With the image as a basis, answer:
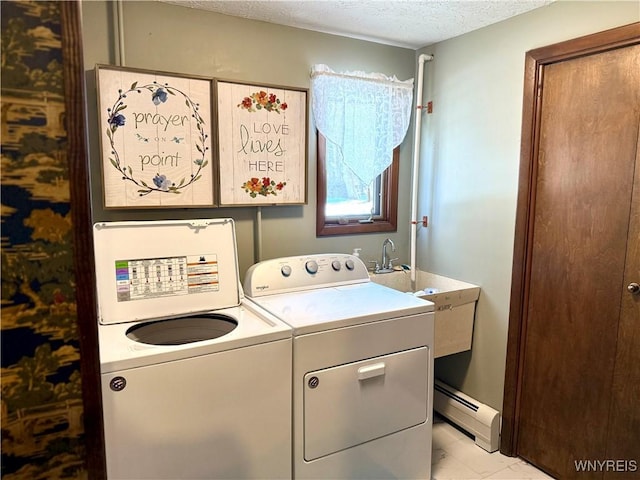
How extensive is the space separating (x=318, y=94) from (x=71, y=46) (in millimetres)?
2008

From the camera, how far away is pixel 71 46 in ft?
2.03

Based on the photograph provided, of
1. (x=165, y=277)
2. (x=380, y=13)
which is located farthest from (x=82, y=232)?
(x=380, y=13)

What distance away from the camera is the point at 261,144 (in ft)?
7.80

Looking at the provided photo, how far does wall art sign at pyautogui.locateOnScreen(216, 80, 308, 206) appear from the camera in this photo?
7.49ft

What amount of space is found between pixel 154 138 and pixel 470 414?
2.28m

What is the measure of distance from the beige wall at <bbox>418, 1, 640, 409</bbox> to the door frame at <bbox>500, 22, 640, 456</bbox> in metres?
0.05

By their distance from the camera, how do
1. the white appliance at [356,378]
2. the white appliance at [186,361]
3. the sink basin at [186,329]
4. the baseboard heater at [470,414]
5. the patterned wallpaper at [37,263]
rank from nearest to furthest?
the patterned wallpaper at [37,263]
the white appliance at [186,361]
the white appliance at [356,378]
the sink basin at [186,329]
the baseboard heater at [470,414]

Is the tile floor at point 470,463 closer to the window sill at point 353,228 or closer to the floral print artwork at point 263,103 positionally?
the window sill at point 353,228

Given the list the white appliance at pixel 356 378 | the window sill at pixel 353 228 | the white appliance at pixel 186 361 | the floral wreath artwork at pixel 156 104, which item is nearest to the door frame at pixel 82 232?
the white appliance at pixel 186 361

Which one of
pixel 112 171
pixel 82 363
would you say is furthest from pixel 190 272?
pixel 82 363

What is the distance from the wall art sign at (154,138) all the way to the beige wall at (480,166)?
1.40m

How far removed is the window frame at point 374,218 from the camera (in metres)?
2.66

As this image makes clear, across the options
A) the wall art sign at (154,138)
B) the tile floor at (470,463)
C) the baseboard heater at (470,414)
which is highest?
the wall art sign at (154,138)

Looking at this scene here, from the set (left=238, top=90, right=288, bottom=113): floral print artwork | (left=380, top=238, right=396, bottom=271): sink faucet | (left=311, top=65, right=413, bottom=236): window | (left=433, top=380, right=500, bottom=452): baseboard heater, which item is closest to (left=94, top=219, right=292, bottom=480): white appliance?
(left=238, top=90, right=288, bottom=113): floral print artwork
